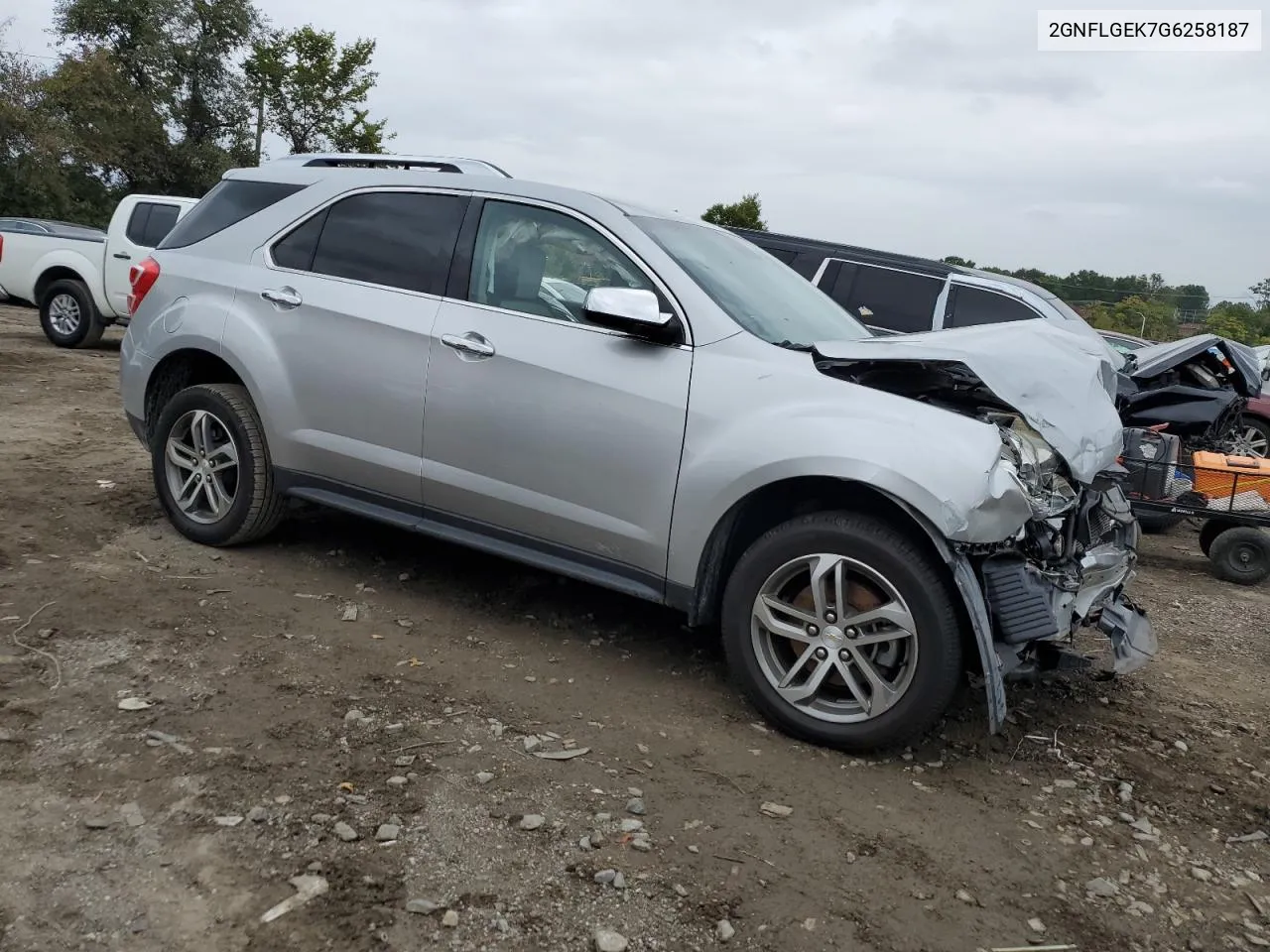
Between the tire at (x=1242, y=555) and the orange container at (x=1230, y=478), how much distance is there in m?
0.25

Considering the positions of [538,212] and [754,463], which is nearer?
[754,463]

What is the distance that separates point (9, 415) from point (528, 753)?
6172mm

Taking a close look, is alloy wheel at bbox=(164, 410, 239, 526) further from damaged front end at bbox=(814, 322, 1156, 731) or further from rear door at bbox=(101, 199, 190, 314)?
rear door at bbox=(101, 199, 190, 314)

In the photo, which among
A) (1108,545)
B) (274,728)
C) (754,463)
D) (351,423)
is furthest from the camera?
(351,423)

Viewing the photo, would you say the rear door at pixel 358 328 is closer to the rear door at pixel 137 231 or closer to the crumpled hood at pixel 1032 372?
the crumpled hood at pixel 1032 372

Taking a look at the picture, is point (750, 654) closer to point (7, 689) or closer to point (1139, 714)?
point (1139, 714)

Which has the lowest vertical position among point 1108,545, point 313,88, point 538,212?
point 1108,545

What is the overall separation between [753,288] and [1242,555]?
14.5 ft

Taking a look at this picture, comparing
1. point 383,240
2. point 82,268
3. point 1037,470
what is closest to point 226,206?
point 383,240

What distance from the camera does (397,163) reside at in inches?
195

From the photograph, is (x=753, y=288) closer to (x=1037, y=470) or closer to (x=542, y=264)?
(x=542, y=264)

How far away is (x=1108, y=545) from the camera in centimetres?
398

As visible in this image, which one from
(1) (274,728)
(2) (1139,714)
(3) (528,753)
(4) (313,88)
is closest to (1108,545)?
(2) (1139,714)

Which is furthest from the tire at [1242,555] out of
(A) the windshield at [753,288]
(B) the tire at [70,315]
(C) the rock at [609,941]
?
(B) the tire at [70,315]
